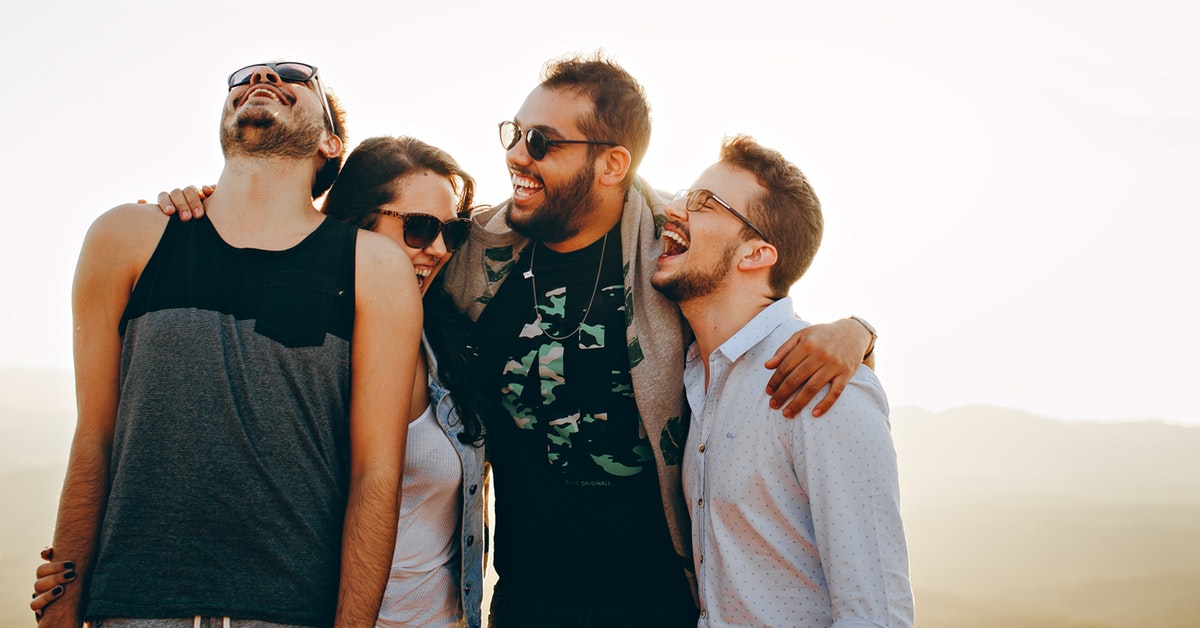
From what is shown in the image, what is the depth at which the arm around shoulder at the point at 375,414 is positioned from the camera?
8.00ft

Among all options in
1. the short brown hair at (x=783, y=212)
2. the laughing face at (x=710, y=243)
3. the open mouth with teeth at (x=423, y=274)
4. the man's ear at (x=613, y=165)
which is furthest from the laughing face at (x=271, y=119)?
the short brown hair at (x=783, y=212)

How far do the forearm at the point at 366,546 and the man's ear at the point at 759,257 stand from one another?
5.41 feet

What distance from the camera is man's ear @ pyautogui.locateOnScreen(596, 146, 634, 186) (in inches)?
153

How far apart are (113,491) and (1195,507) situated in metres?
17.2

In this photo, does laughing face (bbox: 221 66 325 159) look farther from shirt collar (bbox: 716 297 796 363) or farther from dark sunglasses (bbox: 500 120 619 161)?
shirt collar (bbox: 716 297 796 363)

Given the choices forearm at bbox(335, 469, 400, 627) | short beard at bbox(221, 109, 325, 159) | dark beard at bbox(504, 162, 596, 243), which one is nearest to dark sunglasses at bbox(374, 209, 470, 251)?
dark beard at bbox(504, 162, 596, 243)

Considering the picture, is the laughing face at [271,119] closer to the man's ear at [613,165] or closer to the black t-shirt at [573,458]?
the black t-shirt at [573,458]

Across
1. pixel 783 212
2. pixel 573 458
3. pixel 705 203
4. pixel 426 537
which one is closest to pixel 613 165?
pixel 705 203

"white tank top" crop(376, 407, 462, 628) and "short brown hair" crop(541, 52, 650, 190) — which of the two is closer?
"white tank top" crop(376, 407, 462, 628)

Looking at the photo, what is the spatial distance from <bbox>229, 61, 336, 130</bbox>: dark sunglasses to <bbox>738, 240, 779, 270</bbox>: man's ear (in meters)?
1.88

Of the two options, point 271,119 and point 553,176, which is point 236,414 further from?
point 553,176

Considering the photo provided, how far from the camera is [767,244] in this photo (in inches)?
121

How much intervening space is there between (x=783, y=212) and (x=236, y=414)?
2.26m

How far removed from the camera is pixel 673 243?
345 centimetres
